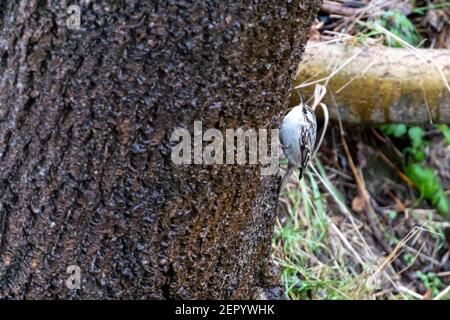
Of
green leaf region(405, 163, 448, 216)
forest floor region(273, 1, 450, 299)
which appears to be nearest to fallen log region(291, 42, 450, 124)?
forest floor region(273, 1, 450, 299)

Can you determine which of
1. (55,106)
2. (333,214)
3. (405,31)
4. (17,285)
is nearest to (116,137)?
(55,106)

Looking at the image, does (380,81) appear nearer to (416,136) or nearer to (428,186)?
(416,136)

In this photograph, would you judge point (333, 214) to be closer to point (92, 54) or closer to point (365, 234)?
point (365, 234)

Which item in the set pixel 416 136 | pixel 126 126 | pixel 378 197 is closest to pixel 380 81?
pixel 416 136

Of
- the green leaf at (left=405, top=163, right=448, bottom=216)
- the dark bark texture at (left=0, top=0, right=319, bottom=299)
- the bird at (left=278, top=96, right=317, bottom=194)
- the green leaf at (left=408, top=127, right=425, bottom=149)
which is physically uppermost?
the dark bark texture at (left=0, top=0, right=319, bottom=299)

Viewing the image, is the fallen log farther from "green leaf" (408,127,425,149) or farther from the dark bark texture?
the dark bark texture

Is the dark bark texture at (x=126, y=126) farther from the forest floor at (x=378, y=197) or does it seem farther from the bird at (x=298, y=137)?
the forest floor at (x=378, y=197)
